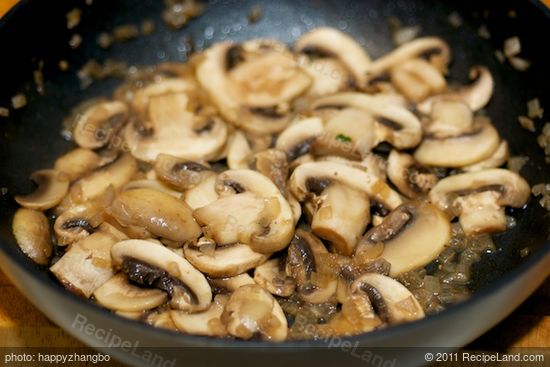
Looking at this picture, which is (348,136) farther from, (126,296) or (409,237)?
(126,296)

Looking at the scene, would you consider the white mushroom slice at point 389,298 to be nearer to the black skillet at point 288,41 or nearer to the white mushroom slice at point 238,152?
the black skillet at point 288,41

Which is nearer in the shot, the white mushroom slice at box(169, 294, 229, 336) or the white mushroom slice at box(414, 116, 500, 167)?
the white mushroom slice at box(169, 294, 229, 336)

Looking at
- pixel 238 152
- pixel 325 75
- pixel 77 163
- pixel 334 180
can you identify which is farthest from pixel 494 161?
pixel 77 163

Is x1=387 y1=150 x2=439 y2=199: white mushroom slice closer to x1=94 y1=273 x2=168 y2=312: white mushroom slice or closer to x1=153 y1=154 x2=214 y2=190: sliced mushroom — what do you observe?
x1=153 y1=154 x2=214 y2=190: sliced mushroom

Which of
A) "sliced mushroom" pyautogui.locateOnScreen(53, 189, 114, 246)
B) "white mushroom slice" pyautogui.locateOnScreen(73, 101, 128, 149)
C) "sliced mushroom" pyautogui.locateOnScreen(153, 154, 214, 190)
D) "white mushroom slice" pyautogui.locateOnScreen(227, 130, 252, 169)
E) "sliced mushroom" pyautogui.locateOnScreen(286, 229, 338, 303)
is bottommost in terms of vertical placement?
"sliced mushroom" pyautogui.locateOnScreen(286, 229, 338, 303)

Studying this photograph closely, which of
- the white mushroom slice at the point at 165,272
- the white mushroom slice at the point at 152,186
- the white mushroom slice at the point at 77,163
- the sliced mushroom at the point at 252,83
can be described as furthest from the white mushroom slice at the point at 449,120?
the white mushroom slice at the point at 77,163

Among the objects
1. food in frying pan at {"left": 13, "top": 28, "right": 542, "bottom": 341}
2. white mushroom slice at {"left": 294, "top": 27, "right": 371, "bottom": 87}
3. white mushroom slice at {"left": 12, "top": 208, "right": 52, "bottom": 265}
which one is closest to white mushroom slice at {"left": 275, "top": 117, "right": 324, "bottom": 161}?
food in frying pan at {"left": 13, "top": 28, "right": 542, "bottom": 341}
